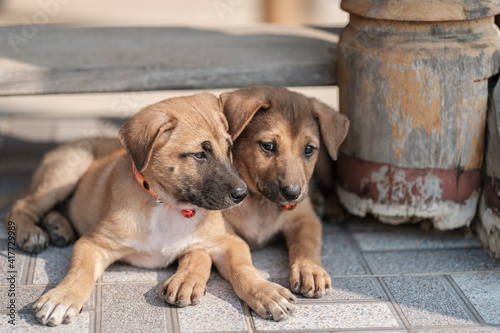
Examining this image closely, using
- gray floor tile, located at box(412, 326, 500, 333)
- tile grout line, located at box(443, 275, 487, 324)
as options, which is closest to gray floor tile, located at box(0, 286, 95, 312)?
gray floor tile, located at box(412, 326, 500, 333)

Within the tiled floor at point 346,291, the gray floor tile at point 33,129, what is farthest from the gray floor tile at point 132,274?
the gray floor tile at point 33,129

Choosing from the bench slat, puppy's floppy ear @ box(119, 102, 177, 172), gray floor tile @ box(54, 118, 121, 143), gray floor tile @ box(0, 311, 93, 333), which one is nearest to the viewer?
gray floor tile @ box(0, 311, 93, 333)

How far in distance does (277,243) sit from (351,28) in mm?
1615

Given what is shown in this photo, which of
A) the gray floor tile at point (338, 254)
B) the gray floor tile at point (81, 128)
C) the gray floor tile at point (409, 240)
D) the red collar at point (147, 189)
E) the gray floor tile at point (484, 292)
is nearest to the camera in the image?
the gray floor tile at point (484, 292)

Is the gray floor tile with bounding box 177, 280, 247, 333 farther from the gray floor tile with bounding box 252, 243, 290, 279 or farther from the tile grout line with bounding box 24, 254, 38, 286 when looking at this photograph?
the tile grout line with bounding box 24, 254, 38, 286

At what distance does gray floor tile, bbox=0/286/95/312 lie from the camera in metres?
3.79

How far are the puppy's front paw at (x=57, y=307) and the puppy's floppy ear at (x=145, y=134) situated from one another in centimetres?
80

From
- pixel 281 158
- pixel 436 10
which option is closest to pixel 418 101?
pixel 436 10

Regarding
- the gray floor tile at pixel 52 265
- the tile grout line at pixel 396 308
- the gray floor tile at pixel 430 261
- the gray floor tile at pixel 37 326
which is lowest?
the gray floor tile at pixel 430 261

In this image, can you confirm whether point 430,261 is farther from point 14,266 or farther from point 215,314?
point 14,266

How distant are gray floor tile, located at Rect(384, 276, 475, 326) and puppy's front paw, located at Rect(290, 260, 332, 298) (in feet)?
1.43

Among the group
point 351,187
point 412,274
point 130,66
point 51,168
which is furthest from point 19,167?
point 412,274

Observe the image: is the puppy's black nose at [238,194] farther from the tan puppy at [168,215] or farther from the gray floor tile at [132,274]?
the gray floor tile at [132,274]

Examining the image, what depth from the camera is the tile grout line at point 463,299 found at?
12.5ft
